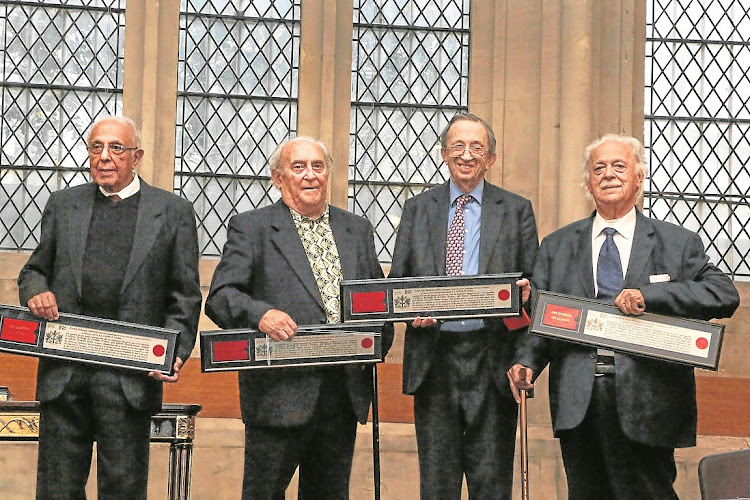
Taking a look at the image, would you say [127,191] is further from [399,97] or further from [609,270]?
[399,97]

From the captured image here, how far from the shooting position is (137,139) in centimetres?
534

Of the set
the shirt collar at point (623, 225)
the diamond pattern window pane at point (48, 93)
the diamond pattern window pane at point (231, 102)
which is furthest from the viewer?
the diamond pattern window pane at point (231, 102)

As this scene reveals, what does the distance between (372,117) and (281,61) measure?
2.49 feet

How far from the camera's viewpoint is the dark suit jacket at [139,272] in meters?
5.11

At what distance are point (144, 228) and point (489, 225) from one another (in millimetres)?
1448

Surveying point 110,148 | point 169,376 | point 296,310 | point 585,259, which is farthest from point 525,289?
point 110,148

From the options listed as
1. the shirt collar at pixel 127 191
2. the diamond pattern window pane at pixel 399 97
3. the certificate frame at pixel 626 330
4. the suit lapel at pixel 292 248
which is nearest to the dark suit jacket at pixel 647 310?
the certificate frame at pixel 626 330

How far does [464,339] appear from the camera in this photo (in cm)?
540

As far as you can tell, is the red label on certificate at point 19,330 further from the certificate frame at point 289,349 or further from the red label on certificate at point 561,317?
the red label on certificate at point 561,317

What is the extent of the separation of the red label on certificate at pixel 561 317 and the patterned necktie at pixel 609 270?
25cm

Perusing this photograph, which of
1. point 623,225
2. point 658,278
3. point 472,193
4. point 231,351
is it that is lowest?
point 231,351

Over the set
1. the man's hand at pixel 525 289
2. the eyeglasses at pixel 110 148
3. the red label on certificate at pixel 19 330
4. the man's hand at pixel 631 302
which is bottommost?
the red label on certificate at pixel 19 330

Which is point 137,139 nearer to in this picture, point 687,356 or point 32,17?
point 687,356

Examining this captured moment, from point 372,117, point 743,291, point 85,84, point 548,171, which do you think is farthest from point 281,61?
point 743,291
